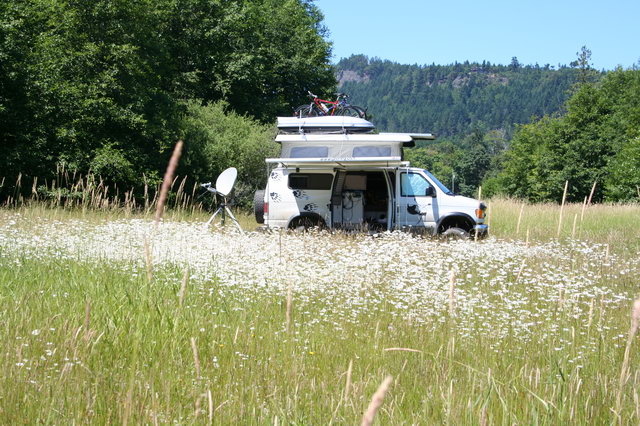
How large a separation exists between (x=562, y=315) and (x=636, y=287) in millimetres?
2660

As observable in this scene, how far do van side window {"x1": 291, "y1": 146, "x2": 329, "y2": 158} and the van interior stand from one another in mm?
533

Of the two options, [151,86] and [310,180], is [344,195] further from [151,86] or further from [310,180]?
[151,86]

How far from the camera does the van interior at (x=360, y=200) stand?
14.6 meters

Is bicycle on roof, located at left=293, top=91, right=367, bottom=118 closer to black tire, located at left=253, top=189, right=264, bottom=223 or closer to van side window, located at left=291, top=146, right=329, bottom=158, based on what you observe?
van side window, located at left=291, top=146, right=329, bottom=158

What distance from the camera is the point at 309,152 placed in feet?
47.5

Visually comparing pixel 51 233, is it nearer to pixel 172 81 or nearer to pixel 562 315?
pixel 562 315

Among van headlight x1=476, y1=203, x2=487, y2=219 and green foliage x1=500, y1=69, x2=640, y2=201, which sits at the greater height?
green foliage x1=500, y1=69, x2=640, y2=201

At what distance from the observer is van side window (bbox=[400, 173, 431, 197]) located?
14.6 metres

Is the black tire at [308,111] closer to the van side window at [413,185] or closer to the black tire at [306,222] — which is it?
the black tire at [306,222]

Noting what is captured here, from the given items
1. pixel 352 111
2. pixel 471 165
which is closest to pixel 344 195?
pixel 352 111

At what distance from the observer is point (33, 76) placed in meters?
22.7

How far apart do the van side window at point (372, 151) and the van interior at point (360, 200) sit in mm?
667

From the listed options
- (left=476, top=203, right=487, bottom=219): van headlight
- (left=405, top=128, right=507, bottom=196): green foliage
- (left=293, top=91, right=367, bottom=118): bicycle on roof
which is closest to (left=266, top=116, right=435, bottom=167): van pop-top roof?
(left=476, top=203, right=487, bottom=219): van headlight

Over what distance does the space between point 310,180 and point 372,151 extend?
163 centimetres
